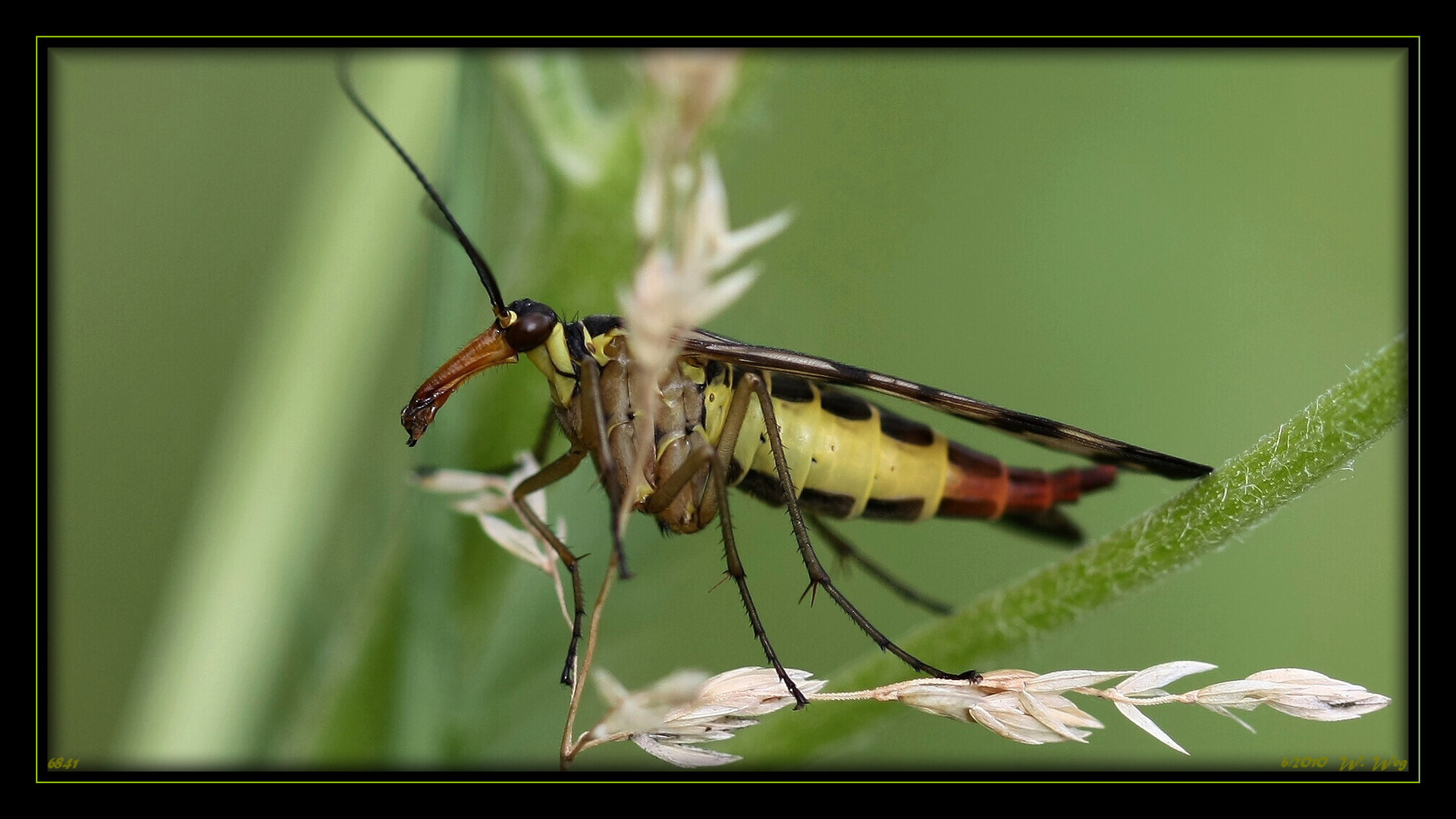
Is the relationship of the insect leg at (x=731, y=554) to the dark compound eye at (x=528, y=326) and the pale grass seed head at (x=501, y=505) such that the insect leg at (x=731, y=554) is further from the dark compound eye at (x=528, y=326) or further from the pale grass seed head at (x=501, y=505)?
the dark compound eye at (x=528, y=326)

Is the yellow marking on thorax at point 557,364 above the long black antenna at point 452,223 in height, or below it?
below

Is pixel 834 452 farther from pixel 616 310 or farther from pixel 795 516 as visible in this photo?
pixel 616 310

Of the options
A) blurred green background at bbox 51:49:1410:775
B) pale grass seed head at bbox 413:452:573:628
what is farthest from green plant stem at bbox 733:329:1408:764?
pale grass seed head at bbox 413:452:573:628

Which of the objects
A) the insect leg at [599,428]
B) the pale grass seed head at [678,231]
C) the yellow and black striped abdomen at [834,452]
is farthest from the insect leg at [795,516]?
the pale grass seed head at [678,231]

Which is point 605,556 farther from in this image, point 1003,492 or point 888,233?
point 888,233

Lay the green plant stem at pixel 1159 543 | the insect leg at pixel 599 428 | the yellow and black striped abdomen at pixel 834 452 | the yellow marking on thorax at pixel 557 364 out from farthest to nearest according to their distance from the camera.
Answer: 1. the yellow and black striped abdomen at pixel 834 452
2. the yellow marking on thorax at pixel 557 364
3. the insect leg at pixel 599 428
4. the green plant stem at pixel 1159 543

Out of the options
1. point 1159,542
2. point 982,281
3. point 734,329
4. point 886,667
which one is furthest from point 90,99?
point 1159,542

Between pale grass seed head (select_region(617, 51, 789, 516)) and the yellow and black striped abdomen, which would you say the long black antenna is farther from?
the yellow and black striped abdomen
